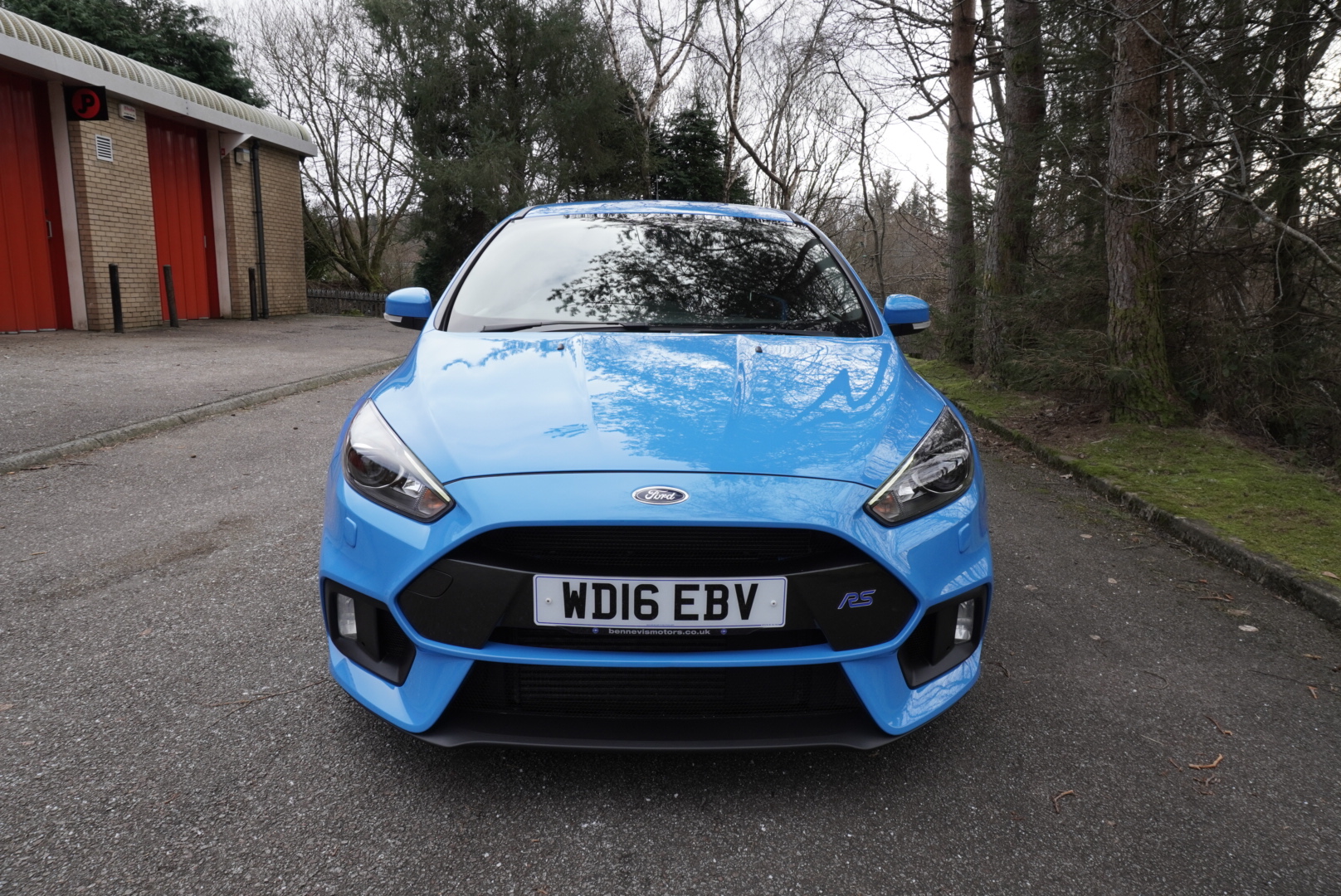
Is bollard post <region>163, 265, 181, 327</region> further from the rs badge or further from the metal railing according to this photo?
the rs badge

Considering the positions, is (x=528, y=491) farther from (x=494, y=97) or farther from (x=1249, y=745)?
(x=494, y=97)

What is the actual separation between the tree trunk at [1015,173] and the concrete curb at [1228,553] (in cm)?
371

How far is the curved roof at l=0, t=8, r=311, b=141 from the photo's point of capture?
1044 cm

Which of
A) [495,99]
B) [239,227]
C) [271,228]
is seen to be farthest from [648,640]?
[495,99]

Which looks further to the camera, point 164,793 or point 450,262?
point 450,262

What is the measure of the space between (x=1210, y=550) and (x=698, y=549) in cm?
329

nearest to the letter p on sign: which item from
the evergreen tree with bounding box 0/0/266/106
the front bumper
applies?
the evergreen tree with bounding box 0/0/266/106

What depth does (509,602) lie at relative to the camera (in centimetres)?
180

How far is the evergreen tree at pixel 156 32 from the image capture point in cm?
1777

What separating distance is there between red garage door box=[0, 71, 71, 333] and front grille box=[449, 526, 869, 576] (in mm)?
12081

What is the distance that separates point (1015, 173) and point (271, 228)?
13.5m

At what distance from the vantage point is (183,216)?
46.5 feet

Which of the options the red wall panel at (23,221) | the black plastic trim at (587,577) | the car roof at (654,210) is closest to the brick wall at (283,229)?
the red wall panel at (23,221)

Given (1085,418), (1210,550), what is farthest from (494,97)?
(1210,550)
